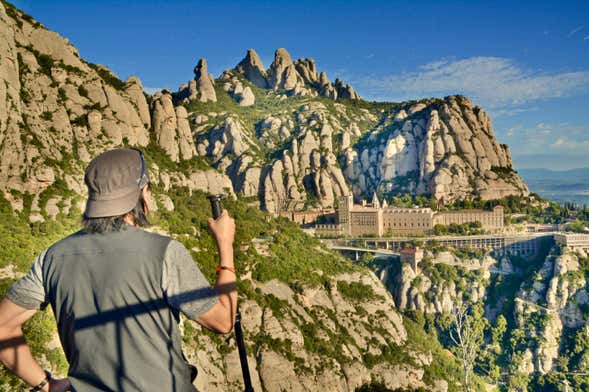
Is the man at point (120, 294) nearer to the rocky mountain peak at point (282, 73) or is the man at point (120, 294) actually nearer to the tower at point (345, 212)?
the tower at point (345, 212)

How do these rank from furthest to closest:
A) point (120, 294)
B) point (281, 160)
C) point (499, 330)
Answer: point (281, 160)
point (499, 330)
point (120, 294)

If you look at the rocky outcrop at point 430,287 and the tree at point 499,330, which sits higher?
the rocky outcrop at point 430,287

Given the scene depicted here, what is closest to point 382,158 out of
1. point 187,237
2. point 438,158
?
point 438,158

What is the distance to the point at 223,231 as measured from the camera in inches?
112

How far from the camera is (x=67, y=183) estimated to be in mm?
34250

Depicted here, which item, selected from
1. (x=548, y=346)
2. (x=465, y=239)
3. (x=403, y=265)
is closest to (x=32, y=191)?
(x=403, y=265)

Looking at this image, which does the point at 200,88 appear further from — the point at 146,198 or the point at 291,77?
the point at 146,198

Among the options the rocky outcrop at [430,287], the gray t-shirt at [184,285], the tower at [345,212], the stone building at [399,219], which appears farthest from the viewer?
the tower at [345,212]

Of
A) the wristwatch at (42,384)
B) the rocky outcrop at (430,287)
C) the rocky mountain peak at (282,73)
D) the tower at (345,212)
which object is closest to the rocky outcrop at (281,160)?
the tower at (345,212)

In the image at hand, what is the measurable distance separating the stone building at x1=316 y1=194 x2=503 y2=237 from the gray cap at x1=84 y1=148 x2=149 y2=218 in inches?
3213

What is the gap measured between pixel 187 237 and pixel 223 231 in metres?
35.2

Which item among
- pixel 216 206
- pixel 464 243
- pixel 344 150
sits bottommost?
pixel 464 243

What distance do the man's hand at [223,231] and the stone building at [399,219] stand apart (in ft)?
267

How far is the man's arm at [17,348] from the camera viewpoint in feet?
Answer: 8.82
